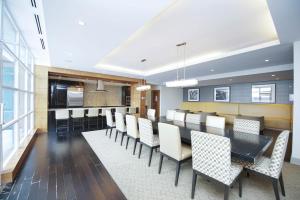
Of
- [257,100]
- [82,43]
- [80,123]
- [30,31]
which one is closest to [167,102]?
[257,100]

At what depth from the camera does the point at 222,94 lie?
7.32 m

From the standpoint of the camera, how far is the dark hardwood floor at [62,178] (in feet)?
6.01

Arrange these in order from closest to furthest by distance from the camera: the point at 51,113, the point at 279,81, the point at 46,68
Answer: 1. the point at 46,68
2. the point at 279,81
3. the point at 51,113

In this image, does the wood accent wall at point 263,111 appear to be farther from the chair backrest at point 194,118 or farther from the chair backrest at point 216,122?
the chair backrest at point 216,122

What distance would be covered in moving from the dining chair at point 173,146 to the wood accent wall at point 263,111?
5484 mm

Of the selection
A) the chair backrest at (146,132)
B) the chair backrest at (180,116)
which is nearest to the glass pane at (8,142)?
the chair backrest at (146,132)

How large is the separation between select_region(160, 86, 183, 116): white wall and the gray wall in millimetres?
638

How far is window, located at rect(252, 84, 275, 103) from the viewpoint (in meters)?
5.62

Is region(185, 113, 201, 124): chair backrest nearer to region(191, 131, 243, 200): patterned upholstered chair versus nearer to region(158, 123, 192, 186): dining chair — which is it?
region(158, 123, 192, 186): dining chair

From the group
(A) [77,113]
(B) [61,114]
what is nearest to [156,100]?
(A) [77,113]

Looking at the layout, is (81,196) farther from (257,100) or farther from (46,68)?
(257,100)

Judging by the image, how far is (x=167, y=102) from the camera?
9695 millimetres

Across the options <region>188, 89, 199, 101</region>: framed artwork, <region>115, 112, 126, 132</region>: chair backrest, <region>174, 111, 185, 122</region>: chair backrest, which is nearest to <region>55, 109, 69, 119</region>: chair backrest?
<region>115, 112, 126, 132</region>: chair backrest

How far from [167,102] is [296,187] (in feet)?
25.7
